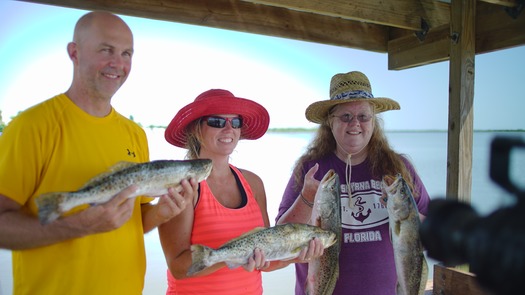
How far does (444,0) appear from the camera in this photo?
4.93 metres

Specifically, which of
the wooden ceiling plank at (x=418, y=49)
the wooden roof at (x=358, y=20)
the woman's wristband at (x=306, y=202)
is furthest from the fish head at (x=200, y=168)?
the wooden ceiling plank at (x=418, y=49)

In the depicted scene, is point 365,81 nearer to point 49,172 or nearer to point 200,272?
point 200,272

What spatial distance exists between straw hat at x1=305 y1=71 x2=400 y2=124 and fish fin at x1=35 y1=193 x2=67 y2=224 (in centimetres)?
231

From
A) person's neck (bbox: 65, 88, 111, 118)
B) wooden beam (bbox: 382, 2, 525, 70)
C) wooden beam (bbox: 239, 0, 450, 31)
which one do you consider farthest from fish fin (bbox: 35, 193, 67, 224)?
wooden beam (bbox: 382, 2, 525, 70)

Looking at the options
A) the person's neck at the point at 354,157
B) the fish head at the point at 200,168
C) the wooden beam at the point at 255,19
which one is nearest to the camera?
the fish head at the point at 200,168

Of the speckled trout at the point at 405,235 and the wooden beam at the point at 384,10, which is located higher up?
the wooden beam at the point at 384,10

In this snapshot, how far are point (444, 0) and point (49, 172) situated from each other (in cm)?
485

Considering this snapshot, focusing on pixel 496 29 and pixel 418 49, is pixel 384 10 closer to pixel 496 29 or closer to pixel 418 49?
pixel 418 49

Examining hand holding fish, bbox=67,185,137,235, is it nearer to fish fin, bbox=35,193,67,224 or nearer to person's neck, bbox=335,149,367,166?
fish fin, bbox=35,193,67,224

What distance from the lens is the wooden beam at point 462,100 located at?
13.1 ft

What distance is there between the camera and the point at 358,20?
4641mm

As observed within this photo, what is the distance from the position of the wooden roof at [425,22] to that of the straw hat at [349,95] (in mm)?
830

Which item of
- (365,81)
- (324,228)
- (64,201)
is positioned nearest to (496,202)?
(64,201)

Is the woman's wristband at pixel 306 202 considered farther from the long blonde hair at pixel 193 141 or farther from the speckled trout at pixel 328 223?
the long blonde hair at pixel 193 141
